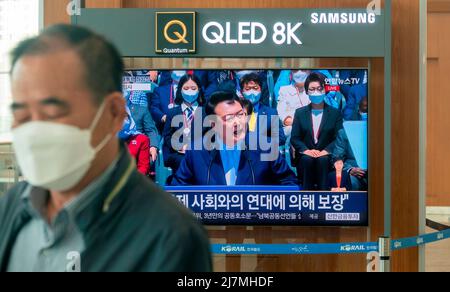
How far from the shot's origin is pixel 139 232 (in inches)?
48.3

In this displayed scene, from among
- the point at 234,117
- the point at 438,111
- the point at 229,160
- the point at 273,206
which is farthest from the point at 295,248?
the point at 438,111

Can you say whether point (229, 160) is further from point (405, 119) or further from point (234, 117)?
Result: point (405, 119)

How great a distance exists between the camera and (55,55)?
1196 mm

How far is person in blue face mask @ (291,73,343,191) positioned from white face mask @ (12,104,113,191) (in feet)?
13.5

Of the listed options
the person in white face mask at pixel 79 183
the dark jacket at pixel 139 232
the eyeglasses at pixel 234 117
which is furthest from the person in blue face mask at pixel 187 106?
the dark jacket at pixel 139 232

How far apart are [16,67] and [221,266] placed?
4442mm

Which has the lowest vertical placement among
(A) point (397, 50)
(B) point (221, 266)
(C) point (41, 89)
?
(B) point (221, 266)

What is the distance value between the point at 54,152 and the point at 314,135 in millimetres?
4160

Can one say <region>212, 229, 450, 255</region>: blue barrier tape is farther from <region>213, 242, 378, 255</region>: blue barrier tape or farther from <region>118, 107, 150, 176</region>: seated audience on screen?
<region>118, 107, 150, 176</region>: seated audience on screen

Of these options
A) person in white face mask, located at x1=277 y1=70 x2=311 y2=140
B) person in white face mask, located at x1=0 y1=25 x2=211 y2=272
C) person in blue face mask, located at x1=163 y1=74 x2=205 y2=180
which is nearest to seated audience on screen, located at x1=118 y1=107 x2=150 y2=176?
person in blue face mask, located at x1=163 y1=74 x2=205 y2=180

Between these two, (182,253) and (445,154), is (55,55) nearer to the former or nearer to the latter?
(182,253)

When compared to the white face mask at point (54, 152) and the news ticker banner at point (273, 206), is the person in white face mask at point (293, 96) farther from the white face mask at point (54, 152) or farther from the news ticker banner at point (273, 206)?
the white face mask at point (54, 152)

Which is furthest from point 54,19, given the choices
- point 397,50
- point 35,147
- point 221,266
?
point 35,147
